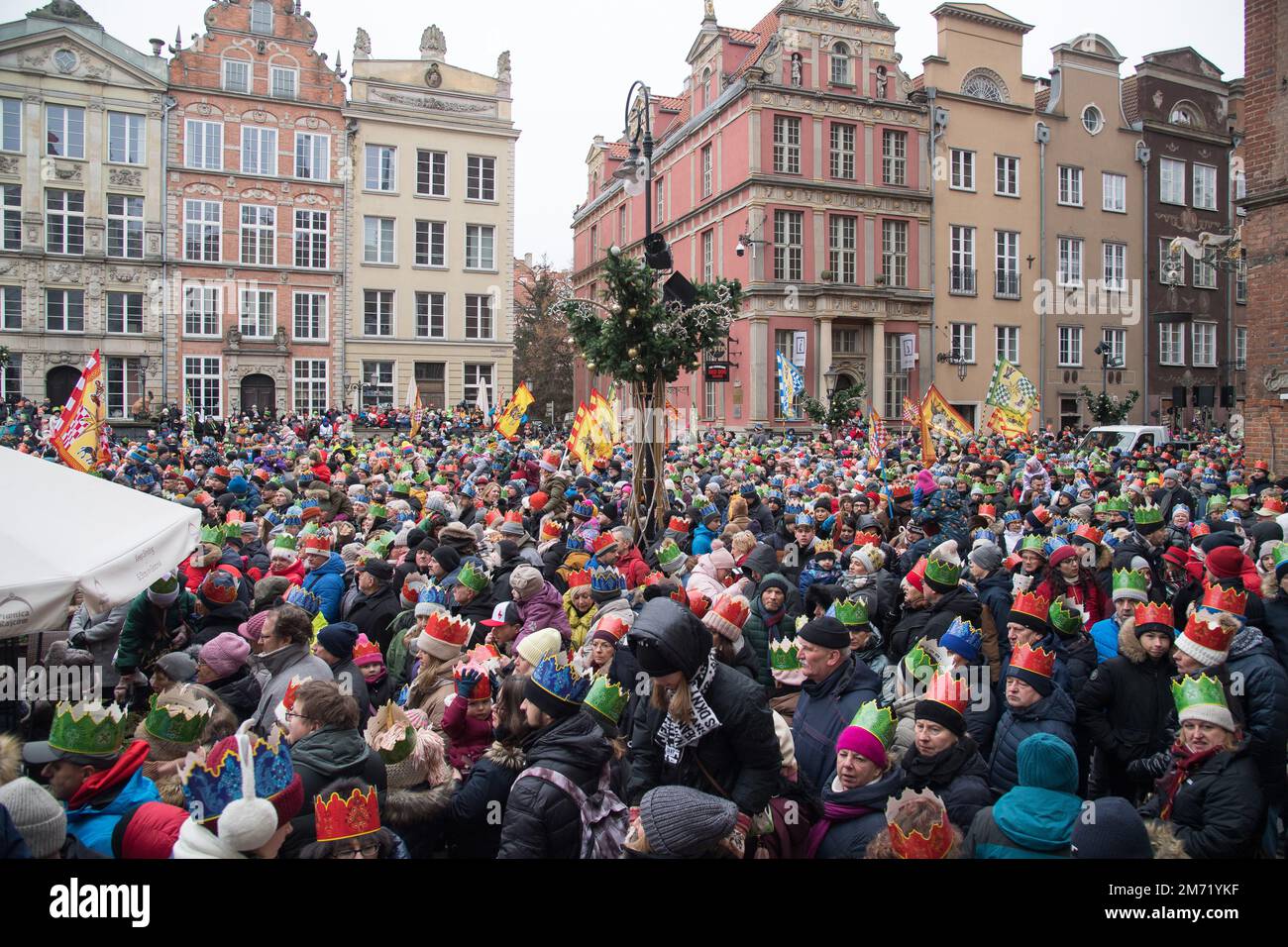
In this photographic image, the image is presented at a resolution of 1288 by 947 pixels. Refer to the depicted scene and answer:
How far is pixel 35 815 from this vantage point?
2824mm

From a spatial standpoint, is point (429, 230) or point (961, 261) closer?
point (961, 261)

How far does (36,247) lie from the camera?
38625 mm

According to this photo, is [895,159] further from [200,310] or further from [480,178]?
[200,310]

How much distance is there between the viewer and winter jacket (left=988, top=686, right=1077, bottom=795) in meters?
4.03

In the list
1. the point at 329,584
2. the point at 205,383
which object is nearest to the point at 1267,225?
the point at 329,584

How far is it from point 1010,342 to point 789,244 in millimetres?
11826

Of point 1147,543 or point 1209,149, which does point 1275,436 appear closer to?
point 1147,543

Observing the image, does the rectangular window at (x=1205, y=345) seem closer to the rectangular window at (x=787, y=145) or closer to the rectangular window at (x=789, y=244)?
the rectangular window at (x=789, y=244)

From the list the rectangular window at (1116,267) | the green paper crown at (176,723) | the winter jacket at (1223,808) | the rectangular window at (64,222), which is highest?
the rectangular window at (64,222)

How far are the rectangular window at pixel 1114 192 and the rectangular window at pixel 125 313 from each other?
43499 mm

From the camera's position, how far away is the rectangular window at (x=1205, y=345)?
41000 millimetres

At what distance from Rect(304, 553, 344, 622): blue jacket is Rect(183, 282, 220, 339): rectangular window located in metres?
38.7

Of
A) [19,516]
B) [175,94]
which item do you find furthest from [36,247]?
[19,516]

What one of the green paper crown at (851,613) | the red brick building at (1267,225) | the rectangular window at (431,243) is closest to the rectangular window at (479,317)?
the rectangular window at (431,243)
